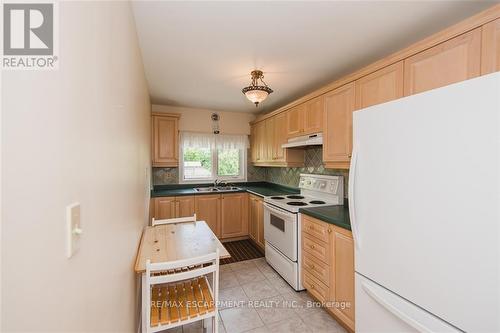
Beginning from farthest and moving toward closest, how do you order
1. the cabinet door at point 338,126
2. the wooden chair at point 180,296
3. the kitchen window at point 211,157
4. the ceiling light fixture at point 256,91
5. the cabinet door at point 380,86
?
the kitchen window at point 211,157
the ceiling light fixture at point 256,91
the cabinet door at point 338,126
the cabinet door at point 380,86
the wooden chair at point 180,296

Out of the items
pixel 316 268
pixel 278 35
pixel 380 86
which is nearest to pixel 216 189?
pixel 316 268

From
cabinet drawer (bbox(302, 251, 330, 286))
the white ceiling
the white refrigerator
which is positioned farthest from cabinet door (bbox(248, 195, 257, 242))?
the white refrigerator

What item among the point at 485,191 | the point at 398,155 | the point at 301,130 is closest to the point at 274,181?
the point at 301,130

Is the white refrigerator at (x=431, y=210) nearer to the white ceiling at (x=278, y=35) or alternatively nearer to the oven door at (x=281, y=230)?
the white ceiling at (x=278, y=35)

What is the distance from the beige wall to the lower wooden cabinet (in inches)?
104

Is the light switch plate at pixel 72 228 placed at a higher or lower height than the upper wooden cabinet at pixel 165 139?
lower

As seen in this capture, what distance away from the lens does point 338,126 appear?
2.21 m

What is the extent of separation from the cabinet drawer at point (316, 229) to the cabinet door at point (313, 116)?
1.04m

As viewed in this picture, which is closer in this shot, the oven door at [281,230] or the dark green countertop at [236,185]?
the oven door at [281,230]

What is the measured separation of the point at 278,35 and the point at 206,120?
270 centimetres

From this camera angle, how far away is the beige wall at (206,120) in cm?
402

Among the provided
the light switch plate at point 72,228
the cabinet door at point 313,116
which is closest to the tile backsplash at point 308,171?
the cabinet door at point 313,116

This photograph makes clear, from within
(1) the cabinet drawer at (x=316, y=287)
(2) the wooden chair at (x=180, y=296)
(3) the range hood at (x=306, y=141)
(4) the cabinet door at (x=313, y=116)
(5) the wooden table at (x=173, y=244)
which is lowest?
(1) the cabinet drawer at (x=316, y=287)

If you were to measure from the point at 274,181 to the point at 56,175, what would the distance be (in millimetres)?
4014
